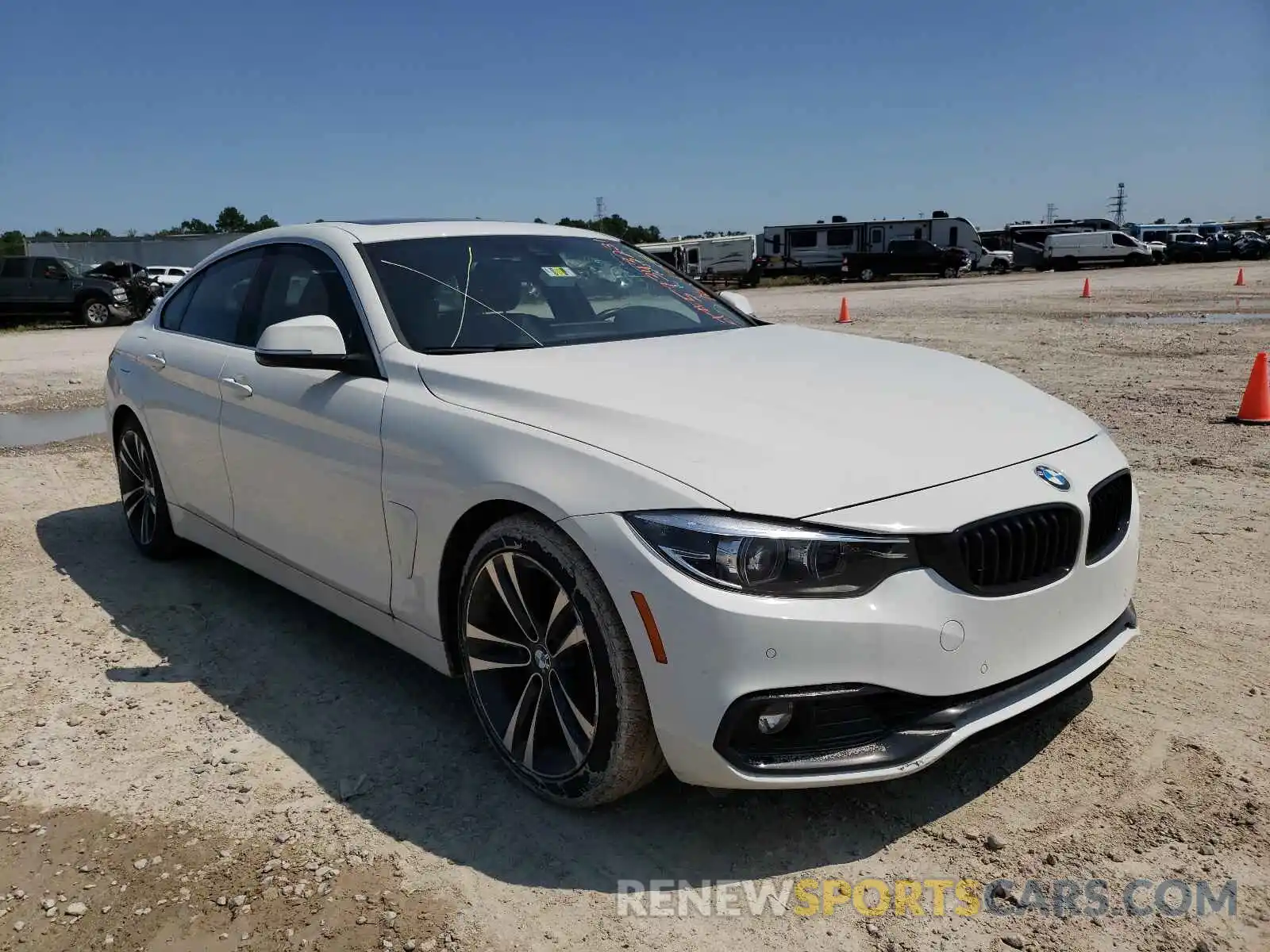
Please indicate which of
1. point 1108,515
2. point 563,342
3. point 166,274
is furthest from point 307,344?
point 166,274

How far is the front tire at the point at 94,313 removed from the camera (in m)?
24.6

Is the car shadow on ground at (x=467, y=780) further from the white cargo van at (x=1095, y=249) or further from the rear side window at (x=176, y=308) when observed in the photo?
the white cargo van at (x=1095, y=249)

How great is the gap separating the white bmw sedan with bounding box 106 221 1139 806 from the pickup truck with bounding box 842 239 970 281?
4484 cm

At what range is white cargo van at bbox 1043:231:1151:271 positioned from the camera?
45.8m

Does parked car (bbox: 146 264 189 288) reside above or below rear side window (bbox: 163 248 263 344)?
below

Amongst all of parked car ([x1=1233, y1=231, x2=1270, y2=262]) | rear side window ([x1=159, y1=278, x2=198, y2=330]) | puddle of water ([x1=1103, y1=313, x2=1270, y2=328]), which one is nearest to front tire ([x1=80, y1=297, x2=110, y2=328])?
puddle of water ([x1=1103, y1=313, x2=1270, y2=328])

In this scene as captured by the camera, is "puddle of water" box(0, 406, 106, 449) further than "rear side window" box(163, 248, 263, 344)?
Yes

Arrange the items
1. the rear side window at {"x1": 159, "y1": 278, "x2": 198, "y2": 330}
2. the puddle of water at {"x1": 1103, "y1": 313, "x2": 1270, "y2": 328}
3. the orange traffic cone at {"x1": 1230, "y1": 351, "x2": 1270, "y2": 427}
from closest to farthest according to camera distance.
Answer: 1. the rear side window at {"x1": 159, "y1": 278, "x2": 198, "y2": 330}
2. the orange traffic cone at {"x1": 1230, "y1": 351, "x2": 1270, "y2": 427}
3. the puddle of water at {"x1": 1103, "y1": 313, "x2": 1270, "y2": 328}

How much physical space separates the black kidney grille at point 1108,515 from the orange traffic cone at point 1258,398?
563 centimetres

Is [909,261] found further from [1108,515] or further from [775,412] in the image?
[775,412]

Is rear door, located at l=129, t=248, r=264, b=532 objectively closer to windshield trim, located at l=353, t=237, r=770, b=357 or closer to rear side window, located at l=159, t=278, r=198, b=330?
rear side window, located at l=159, t=278, r=198, b=330

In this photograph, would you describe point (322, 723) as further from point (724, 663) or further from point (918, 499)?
point (918, 499)

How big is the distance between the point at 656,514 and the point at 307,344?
1590 mm

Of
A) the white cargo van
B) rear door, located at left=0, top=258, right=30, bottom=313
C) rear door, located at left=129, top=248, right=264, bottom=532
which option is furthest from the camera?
the white cargo van
